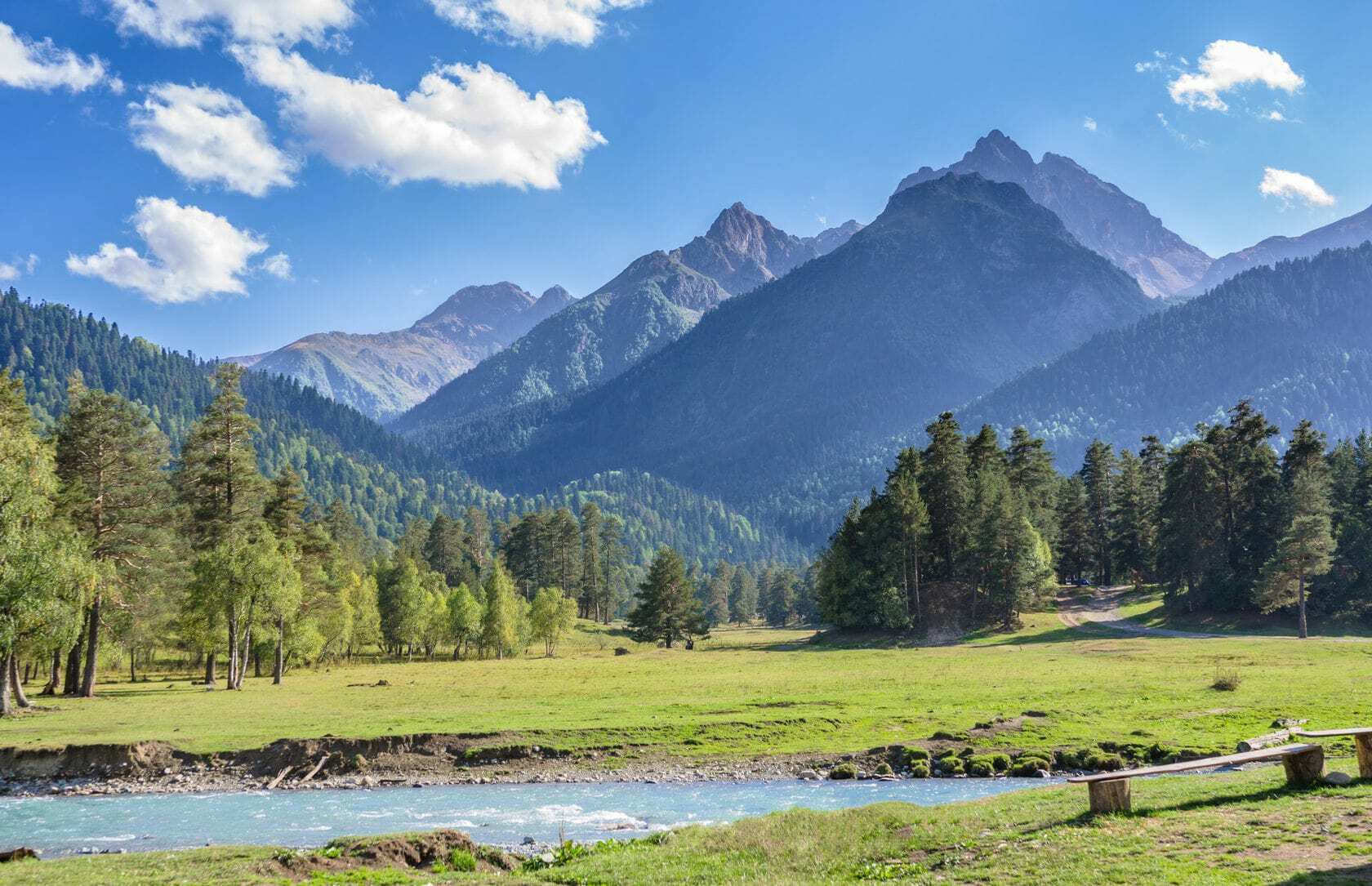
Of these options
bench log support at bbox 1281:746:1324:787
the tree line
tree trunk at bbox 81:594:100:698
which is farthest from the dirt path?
tree trunk at bbox 81:594:100:698

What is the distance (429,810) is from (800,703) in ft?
81.4

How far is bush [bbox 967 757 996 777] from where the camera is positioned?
37.5 meters

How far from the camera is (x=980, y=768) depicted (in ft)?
124

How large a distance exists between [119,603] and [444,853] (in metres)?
45.7

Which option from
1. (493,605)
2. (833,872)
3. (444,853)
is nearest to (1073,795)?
(833,872)

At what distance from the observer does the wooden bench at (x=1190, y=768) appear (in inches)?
831

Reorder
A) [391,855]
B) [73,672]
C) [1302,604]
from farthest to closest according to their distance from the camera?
[1302,604] < [73,672] < [391,855]

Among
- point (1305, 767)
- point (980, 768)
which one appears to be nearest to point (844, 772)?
point (980, 768)

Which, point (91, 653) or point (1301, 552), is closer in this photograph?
point (91, 653)

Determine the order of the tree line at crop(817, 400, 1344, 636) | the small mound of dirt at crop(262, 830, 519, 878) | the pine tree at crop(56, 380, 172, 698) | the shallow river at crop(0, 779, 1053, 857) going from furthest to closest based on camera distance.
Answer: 1. the tree line at crop(817, 400, 1344, 636)
2. the pine tree at crop(56, 380, 172, 698)
3. the shallow river at crop(0, 779, 1053, 857)
4. the small mound of dirt at crop(262, 830, 519, 878)

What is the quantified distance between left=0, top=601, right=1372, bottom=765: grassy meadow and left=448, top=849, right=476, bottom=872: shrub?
18.4 m

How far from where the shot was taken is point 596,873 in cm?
2053

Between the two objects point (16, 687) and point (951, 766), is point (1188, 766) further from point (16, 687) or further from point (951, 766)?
point (16, 687)

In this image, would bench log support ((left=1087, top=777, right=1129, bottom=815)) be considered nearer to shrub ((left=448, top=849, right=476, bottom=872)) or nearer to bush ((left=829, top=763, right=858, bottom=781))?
shrub ((left=448, top=849, right=476, bottom=872))
